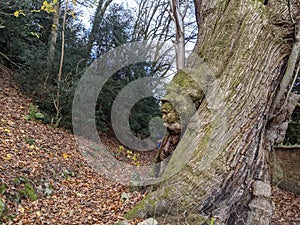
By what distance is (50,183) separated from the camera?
4.01 meters

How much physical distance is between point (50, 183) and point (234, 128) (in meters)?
2.94

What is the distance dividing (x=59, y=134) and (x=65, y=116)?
2.66 ft

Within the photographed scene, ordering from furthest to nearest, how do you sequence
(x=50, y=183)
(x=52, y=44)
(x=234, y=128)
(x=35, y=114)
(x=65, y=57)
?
(x=65, y=57) < (x=52, y=44) < (x=35, y=114) < (x=50, y=183) < (x=234, y=128)

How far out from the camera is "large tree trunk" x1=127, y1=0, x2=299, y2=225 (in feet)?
8.20

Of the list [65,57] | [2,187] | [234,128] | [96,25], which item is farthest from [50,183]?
[96,25]

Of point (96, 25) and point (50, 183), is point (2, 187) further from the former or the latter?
point (96, 25)

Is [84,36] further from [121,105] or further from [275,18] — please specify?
[275,18]

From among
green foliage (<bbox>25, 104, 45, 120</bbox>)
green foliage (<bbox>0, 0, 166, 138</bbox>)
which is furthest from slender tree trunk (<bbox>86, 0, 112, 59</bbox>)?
green foliage (<bbox>25, 104, 45, 120</bbox>)

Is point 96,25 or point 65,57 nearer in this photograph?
point 65,57

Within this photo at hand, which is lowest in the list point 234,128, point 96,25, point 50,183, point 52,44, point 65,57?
point 50,183

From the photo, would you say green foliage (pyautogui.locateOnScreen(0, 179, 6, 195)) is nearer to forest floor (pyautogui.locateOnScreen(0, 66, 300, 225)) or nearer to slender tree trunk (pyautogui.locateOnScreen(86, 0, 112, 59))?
forest floor (pyautogui.locateOnScreen(0, 66, 300, 225))

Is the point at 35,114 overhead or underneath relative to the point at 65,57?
underneath

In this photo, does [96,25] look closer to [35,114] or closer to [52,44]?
[52,44]

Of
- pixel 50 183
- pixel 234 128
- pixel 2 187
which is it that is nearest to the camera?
pixel 234 128
